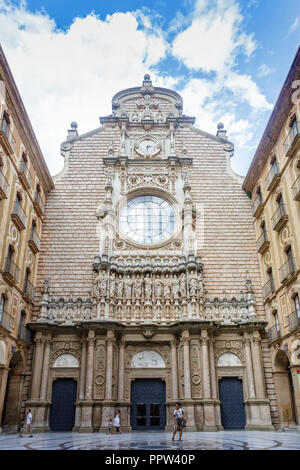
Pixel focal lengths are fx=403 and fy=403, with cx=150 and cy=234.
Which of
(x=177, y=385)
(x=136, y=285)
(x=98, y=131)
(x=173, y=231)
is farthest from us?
(x=98, y=131)

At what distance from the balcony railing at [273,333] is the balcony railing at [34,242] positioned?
539 inches

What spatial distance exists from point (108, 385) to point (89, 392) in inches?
38.6

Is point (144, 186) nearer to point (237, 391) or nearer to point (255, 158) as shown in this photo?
point (255, 158)

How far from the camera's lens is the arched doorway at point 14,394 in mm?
A: 19609

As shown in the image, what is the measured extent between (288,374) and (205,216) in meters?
10.2

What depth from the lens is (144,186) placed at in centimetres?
2623

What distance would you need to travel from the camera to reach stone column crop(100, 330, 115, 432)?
760 inches

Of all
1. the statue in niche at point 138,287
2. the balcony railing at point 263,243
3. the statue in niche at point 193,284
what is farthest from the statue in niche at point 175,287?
the balcony railing at point 263,243

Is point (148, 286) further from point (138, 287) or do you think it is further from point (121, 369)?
point (121, 369)

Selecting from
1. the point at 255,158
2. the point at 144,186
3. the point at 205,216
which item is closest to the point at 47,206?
the point at 144,186

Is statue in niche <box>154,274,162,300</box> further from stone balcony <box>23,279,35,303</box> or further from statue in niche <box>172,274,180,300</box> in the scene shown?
stone balcony <box>23,279,35,303</box>

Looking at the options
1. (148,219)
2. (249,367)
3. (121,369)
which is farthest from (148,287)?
(249,367)

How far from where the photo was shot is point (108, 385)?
1995cm

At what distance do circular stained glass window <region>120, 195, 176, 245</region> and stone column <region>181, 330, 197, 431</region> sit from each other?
6434 mm
